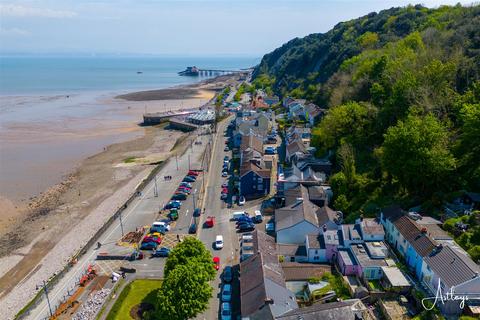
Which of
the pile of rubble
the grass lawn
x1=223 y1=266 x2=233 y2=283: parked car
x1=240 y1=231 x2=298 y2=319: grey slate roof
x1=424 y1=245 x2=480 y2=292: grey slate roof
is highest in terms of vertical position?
x1=424 y1=245 x2=480 y2=292: grey slate roof

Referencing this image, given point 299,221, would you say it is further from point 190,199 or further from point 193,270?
point 190,199

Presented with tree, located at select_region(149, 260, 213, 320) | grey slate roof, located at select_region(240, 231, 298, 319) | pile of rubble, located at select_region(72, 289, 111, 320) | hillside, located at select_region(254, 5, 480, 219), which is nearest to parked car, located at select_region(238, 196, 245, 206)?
hillside, located at select_region(254, 5, 480, 219)

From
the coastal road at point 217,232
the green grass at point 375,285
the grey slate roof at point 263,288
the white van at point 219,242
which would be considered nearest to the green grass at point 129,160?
the coastal road at point 217,232

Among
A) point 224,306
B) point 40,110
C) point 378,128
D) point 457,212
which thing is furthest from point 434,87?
point 40,110

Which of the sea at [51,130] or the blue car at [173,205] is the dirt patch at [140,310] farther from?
the sea at [51,130]

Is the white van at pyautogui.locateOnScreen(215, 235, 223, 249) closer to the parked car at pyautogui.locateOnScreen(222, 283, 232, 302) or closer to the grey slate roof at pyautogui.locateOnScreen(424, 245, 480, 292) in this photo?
the parked car at pyautogui.locateOnScreen(222, 283, 232, 302)

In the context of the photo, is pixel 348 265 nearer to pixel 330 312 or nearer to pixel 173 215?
pixel 330 312
